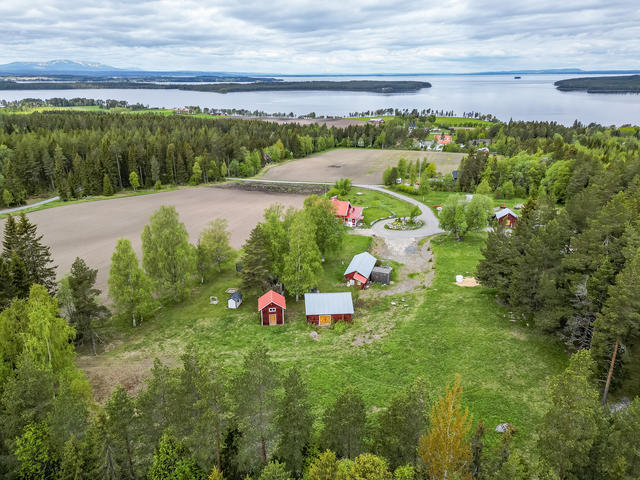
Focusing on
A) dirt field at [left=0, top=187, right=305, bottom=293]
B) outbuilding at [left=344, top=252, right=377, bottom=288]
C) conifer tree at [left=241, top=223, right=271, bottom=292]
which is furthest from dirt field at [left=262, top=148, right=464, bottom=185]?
conifer tree at [left=241, top=223, right=271, bottom=292]

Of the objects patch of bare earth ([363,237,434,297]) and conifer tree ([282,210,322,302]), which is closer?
conifer tree ([282,210,322,302])

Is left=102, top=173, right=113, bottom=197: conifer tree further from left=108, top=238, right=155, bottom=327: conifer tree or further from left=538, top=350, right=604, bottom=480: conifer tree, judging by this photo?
left=538, top=350, right=604, bottom=480: conifer tree

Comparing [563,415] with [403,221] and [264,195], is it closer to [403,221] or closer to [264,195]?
[403,221]

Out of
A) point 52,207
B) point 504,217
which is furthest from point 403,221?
point 52,207

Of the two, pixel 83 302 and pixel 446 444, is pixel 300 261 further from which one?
pixel 446 444

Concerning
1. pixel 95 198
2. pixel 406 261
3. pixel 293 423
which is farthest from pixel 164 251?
pixel 95 198

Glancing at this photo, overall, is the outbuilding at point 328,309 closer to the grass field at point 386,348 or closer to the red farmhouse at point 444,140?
the grass field at point 386,348
